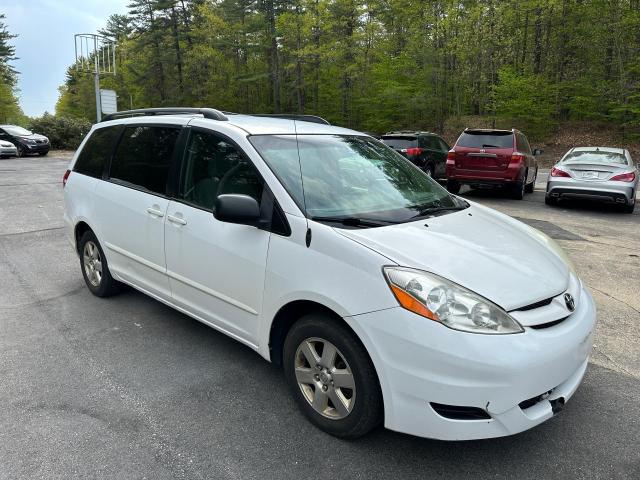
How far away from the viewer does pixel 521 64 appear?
1163 inches

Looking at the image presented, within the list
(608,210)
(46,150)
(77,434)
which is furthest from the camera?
(46,150)

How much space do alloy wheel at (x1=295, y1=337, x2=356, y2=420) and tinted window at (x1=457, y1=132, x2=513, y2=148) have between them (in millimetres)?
10031

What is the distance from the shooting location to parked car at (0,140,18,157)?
74.7 feet

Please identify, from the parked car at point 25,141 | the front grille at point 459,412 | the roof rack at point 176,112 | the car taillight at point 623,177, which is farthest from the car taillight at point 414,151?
the parked car at point 25,141

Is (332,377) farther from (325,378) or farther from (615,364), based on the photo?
(615,364)

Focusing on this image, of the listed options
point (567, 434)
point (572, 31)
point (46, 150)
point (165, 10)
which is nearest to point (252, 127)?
point (567, 434)

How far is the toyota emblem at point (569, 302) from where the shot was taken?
2.62m

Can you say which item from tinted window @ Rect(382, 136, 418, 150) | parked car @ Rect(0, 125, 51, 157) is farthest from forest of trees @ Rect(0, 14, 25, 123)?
tinted window @ Rect(382, 136, 418, 150)

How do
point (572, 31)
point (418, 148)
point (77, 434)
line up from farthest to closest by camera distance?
point (572, 31) → point (418, 148) → point (77, 434)

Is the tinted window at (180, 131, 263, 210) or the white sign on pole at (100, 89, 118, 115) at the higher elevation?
the white sign on pole at (100, 89, 118, 115)

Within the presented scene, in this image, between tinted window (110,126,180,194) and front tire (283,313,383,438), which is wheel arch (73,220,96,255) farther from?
front tire (283,313,383,438)

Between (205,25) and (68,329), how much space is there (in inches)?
1700

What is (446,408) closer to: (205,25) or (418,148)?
(418,148)

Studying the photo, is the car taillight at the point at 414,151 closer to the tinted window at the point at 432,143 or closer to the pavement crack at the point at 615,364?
the tinted window at the point at 432,143
